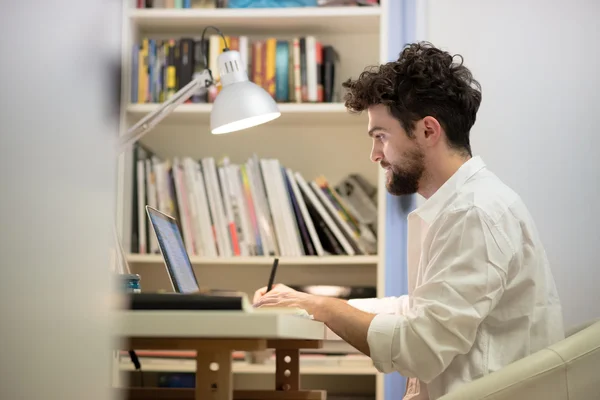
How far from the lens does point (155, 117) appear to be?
6.23 ft

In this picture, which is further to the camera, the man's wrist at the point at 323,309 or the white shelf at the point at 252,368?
the white shelf at the point at 252,368

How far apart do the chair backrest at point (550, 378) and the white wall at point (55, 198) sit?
82 centimetres

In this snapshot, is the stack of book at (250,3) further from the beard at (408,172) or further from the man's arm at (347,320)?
the man's arm at (347,320)

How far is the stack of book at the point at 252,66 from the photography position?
8.63ft

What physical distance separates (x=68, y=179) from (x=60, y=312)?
82mm

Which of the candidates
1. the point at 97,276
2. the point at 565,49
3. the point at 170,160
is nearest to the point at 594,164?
the point at 565,49

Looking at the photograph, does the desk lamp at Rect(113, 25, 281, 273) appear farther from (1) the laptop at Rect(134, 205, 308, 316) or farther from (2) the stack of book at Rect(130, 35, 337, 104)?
(2) the stack of book at Rect(130, 35, 337, 104)

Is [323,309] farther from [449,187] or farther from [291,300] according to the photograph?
[449,187]

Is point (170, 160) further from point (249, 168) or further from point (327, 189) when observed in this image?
point (327, 189)

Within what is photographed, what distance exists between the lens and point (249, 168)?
8.57ft

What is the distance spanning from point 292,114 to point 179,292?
59.8 inches

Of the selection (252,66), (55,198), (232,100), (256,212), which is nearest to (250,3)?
(252,66)

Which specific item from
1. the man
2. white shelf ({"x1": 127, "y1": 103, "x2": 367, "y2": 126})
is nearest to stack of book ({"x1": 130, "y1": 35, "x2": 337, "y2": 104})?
white shelf ({"x1": 127, "y1": 103, "x2": 367, "y2": 126})

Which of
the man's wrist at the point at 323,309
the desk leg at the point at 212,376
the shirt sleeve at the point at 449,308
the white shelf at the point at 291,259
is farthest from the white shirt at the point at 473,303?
the white shelf at the point at 291,259
